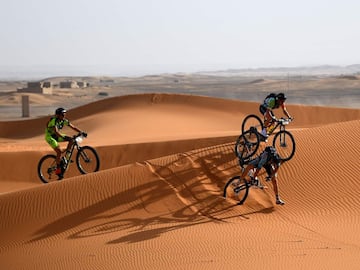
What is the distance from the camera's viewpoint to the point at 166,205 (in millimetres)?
10664

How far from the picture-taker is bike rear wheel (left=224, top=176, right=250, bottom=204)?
34.8ft

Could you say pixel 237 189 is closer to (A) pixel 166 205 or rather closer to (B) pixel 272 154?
(B) pixel 272 154

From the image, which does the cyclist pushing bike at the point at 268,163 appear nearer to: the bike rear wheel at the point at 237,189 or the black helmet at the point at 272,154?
the black helmet at the point at 272,154

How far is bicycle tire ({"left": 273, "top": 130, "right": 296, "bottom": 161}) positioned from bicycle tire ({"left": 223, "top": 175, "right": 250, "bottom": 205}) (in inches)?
65.1

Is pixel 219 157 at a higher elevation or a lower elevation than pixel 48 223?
higher

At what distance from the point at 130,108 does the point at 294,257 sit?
27.0 metres

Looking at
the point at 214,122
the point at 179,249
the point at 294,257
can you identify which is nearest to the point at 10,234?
the point at 179,249

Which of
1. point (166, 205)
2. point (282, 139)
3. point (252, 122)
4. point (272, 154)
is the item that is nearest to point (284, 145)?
point (282, 139)

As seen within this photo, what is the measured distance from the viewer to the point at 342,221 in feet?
32.3

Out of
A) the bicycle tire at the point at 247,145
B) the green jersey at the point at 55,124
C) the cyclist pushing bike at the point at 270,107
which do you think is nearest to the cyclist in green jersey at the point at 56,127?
the green jersey at the point at 55,124

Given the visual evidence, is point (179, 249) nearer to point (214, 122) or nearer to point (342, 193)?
point (342, 193)

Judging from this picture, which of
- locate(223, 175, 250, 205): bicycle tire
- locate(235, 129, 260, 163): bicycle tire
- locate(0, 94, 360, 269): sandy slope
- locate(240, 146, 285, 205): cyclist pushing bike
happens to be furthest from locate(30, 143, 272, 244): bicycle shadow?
locate(240, 146, 285, 205): cyclist pushing bike

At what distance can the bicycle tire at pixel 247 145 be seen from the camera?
38.9 ft

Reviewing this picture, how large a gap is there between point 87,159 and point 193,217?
359cm
